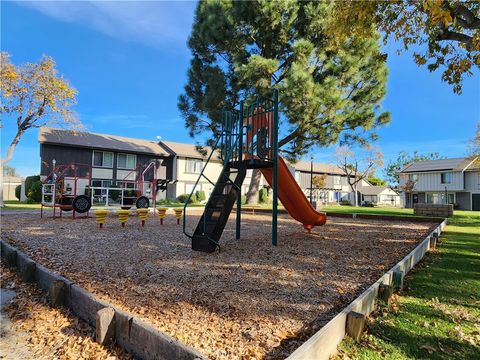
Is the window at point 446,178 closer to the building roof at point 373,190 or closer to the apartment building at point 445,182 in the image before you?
the apartment building at point 445,182

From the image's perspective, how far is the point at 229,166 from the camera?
7305 millimetres

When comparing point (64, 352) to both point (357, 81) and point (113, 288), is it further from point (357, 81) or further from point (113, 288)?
point (357, 81)

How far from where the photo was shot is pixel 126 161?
31.4m

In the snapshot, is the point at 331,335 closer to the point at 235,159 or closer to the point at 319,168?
the point at 235,159

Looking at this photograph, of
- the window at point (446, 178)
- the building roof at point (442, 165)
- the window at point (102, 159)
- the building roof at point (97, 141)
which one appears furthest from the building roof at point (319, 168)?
the window at point (102, 159)

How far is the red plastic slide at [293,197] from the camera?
833 cm

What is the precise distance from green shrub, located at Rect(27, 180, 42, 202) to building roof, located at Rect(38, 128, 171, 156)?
425cm

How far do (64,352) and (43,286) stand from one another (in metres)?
1.93

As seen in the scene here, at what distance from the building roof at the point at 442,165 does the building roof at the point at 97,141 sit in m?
36.0

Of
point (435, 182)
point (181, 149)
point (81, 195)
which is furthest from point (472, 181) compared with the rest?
point (81, 195)

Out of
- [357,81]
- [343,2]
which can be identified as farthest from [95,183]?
[343,2]

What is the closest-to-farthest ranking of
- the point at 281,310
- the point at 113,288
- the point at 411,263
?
the point at 281,310 < the point at 113,288 < the point at 411,263

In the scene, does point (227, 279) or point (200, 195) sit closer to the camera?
point (227, 279)

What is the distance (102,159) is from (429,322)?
30.8 meters
